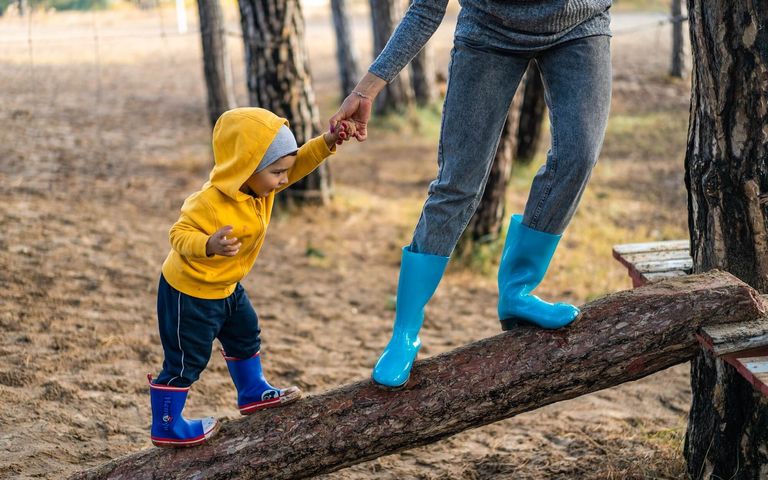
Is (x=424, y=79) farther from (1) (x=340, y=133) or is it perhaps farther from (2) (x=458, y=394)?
(2) (x=458, y=394)

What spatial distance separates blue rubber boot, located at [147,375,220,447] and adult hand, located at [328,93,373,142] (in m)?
0.98

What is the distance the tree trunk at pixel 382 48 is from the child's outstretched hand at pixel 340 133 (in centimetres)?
732

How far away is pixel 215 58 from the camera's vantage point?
8.21 meters

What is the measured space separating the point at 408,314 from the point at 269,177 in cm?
63

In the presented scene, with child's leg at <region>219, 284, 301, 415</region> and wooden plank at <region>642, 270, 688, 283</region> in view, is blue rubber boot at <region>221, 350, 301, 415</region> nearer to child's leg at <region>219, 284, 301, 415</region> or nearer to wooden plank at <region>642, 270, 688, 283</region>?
child's leg at <region>219, 284, 301, 415</region>

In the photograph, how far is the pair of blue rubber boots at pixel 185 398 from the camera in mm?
2832

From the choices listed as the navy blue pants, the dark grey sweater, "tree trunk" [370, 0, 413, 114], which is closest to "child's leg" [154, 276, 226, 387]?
the navy blue pants

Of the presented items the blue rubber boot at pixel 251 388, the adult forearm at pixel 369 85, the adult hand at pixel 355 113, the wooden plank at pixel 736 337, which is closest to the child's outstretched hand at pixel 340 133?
the adult hand at pixel 355 113

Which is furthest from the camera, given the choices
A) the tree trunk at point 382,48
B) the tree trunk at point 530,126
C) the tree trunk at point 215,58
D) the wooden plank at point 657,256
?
the tree trunk at point 382,48

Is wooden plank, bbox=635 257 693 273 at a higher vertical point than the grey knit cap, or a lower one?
lower

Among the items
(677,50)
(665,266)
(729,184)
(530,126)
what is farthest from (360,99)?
(677,50)

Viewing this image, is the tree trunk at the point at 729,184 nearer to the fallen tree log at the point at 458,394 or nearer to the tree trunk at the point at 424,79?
the fallen tree log at the point at 458,394

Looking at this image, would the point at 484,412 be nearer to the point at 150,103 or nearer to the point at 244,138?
the point at 244,138

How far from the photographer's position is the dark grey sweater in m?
2.67
